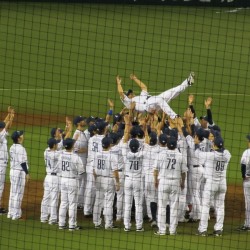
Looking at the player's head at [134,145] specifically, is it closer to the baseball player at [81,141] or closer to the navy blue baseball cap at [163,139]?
the navy blue baseball cap at [163,139]

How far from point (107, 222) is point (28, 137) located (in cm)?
810

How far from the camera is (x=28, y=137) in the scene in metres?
22.4

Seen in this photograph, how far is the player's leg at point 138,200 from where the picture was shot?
567 inches

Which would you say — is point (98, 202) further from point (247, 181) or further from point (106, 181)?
point (247, 181)

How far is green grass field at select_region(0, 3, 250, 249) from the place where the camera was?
2730 centimetres

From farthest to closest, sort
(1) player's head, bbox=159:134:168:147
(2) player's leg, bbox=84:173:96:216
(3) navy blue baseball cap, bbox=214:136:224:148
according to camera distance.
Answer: (2) player's leg, bbox=84:173:96:216, (1) player's head, bbox=159:134:168:147, (3) navy blue baseball cap, bbox=214:136:224:148

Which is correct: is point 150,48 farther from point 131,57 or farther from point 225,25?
point 225,25

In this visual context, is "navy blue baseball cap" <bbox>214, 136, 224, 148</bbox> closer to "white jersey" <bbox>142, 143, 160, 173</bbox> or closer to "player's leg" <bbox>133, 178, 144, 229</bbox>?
"white jersey" <bbox>142, 143, 160, 173</bbox>

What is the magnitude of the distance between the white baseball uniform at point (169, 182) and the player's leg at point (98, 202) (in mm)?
988

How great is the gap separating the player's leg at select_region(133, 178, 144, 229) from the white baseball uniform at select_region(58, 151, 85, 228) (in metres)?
0.91

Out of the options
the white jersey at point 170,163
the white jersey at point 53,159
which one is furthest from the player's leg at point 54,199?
the white jersey at point 170,163

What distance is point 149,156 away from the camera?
14.6 meters

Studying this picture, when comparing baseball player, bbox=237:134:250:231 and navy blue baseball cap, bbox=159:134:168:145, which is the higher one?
navy blue baseball cap, bbox=159:134:168:145

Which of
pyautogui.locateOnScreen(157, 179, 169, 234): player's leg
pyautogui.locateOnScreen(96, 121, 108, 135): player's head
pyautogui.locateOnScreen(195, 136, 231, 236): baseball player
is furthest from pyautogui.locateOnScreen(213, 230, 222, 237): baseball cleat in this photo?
pyautogui.locateOnScreen(96, 121, 108, 135): player's head
